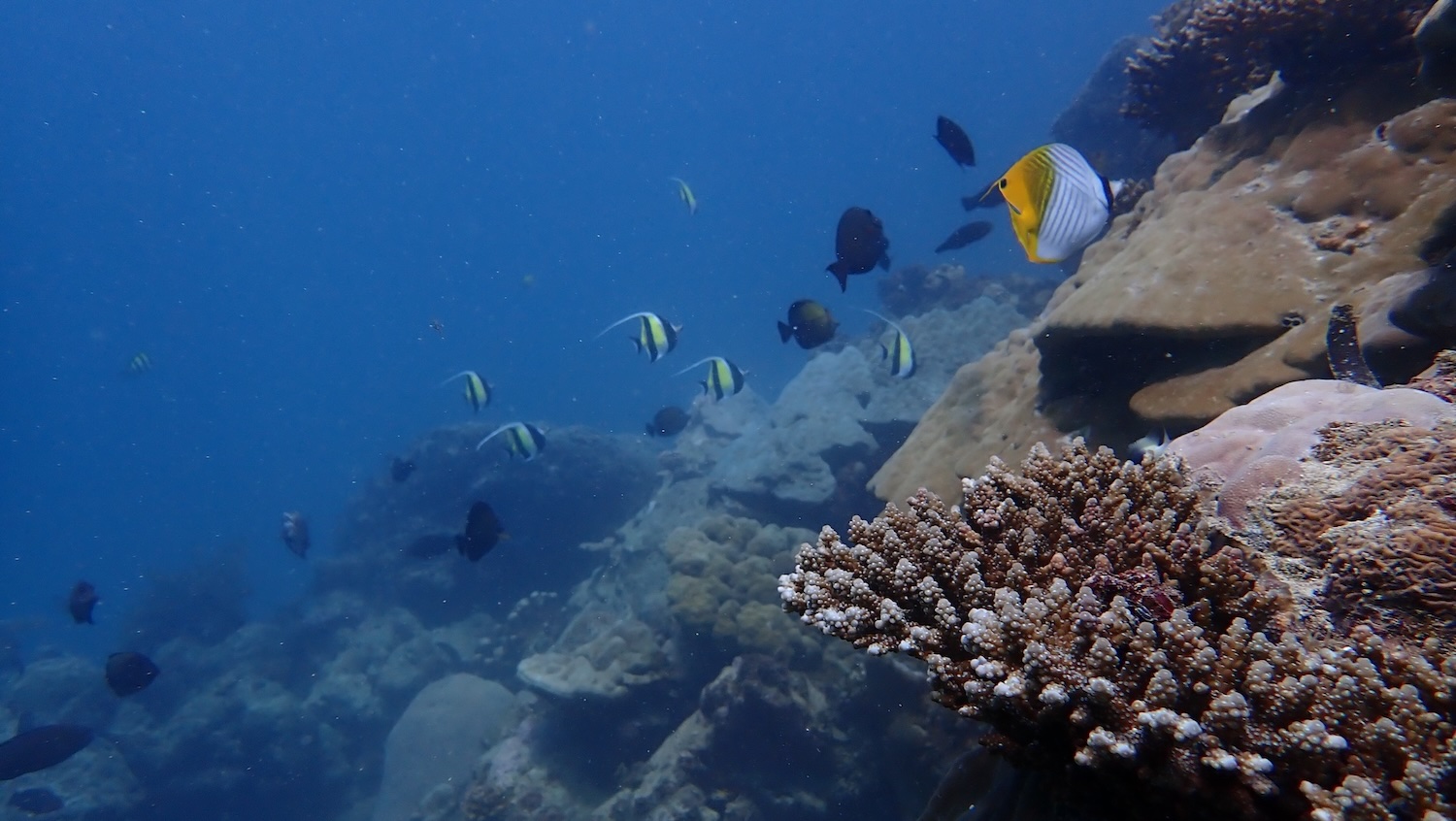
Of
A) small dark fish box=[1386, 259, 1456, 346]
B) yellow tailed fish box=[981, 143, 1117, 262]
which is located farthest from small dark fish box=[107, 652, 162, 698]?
small dark fish box=[1386, 259, 1456, 346]

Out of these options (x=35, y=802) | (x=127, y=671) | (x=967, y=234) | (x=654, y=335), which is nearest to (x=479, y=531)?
(x=654, y=335)

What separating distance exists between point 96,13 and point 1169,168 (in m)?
115

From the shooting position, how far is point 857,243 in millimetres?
5000

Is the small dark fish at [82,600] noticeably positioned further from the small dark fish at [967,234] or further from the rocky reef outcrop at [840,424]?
the small dark fish at [967,234]

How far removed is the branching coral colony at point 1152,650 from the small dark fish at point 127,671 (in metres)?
9.52

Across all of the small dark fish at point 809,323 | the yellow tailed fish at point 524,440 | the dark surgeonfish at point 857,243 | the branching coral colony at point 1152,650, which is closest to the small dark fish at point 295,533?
the yellow tailed fish at point 524,440

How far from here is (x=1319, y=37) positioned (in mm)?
4137

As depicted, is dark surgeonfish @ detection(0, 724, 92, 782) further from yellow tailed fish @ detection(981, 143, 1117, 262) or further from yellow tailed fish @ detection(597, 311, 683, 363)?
yellow tailed fish @ detection(981, 143, 1117, 262)

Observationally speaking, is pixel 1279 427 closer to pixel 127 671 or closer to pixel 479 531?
pixel 479 531

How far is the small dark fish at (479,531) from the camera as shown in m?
6.50

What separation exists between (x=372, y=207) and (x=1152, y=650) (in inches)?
5440

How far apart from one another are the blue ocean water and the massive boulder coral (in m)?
49.7

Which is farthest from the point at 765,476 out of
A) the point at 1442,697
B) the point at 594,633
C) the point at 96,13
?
the point at 96,13

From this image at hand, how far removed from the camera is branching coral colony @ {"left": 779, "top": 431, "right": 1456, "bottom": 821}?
1.28 metres
